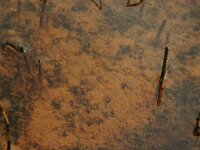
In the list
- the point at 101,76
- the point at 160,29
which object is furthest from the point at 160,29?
the point at 101,76

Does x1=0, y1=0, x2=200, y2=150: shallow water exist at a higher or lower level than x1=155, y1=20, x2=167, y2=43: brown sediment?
lower

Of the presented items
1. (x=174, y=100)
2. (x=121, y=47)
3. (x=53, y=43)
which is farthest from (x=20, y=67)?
(x=174, y=100)

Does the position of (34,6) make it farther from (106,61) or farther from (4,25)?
(106,61)

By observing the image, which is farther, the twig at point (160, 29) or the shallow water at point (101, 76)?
the twig at point (160, 29)

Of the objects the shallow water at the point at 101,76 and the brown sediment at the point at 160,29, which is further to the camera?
the brown sediment at the point at 160,29

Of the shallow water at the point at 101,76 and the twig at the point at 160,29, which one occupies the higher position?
the twig at the point at 160,29

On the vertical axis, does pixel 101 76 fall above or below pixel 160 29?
below

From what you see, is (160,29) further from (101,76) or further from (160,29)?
(101,76)

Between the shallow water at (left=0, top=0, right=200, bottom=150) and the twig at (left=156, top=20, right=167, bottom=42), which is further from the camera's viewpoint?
the twig at (left=156, top=20, right=167, bottom=42)
